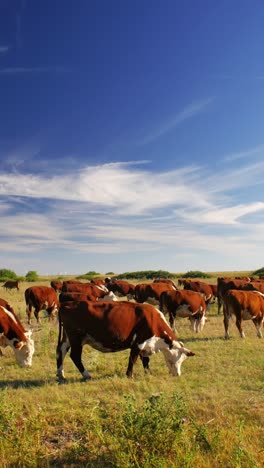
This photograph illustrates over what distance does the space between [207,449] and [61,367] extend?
4.99 m

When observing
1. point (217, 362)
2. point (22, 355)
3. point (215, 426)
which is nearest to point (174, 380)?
point (217, 362)

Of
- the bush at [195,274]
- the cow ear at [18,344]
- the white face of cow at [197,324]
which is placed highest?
the bush at [195,274]

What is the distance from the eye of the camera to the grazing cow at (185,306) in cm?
1686

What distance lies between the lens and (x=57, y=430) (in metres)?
6.89

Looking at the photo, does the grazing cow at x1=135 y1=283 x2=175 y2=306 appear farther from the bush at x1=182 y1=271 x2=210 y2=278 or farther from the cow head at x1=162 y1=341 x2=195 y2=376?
the bush at x1=182 y1=271 x2=210 y2=278

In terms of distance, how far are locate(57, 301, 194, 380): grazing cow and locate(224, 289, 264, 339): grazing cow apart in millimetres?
5683

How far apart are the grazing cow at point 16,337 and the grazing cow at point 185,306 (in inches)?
280

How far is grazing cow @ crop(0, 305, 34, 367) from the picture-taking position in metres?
10.8

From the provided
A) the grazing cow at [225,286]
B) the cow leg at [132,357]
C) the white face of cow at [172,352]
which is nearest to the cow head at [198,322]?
the white face of cow at [172,352]

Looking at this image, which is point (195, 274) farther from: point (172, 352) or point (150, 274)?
point (172, 352)

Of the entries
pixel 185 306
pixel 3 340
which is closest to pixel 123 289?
pixel 185 306

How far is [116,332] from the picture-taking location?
9.71 metres

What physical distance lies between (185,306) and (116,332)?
24.9 ft

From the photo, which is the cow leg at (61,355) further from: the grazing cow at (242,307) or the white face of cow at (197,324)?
the white face of cow at (197,324)
